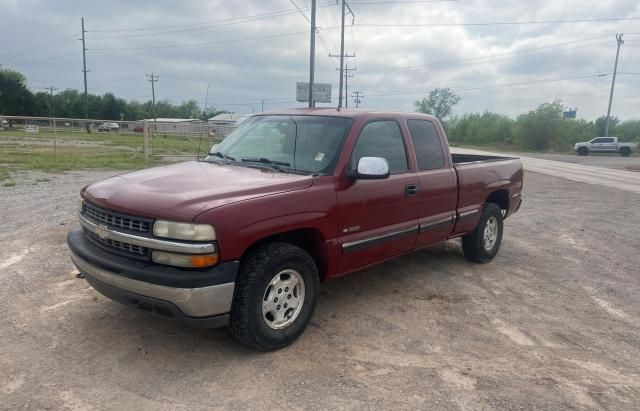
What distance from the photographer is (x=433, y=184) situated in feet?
16.7

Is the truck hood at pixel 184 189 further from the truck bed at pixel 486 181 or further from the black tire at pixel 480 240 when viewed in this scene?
the black tire at pixel 480 240

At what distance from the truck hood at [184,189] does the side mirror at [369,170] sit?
0.41m

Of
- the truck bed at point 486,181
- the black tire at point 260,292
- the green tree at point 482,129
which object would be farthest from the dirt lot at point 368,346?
the green tree at point 482,129

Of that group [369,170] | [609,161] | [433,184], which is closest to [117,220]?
[369,170]

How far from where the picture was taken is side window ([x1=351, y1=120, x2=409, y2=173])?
176 inches

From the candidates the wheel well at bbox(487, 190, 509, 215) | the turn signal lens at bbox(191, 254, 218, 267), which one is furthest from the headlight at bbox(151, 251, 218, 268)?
the wheel well at bbox(487, 190, 509, 215)

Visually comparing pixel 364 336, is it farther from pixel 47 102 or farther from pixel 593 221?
pixel 47 102

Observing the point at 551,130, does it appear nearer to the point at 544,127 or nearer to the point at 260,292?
the point at 544,127

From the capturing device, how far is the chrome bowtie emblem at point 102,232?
3.50 metres

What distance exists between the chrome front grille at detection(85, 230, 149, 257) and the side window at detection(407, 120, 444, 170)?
111 inches

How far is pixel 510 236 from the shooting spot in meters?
8.09

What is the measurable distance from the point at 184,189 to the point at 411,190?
2.20 meters

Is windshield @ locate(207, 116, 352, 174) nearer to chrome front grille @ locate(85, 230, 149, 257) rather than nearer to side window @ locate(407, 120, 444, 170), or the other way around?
side window @ locate(407, 120, 444, 170)

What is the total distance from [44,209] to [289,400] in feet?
22.5
